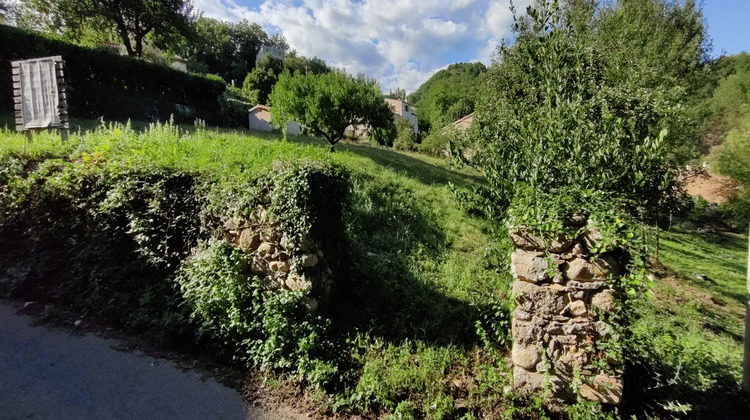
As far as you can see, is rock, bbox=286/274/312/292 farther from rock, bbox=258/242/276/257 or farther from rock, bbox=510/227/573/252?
rock, bbox=510/227/573/252

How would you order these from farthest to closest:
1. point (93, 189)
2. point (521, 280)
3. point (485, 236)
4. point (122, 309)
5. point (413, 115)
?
1. point (413, 115)
2. point (485, 236)
3. point (93, 189)
4. point (122, 309)
5. point (521, 280)

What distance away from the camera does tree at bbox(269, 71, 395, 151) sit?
11570 millimetres

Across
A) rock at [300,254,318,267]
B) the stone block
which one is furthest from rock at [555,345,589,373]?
the stone block

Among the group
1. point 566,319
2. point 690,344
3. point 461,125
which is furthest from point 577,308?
point 461,125

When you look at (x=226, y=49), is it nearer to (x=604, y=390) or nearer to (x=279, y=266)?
(x=279, y=266)

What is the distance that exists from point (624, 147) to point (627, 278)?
68.4 inches

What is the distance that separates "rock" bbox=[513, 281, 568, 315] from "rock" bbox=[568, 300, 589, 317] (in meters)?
0.05

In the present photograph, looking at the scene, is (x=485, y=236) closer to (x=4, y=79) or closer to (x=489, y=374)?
(x=489, y=374)

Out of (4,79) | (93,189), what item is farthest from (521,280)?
(4,79)

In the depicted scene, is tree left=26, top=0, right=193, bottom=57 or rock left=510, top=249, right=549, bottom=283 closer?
rock left=510, top=249, right=549, bottom=283

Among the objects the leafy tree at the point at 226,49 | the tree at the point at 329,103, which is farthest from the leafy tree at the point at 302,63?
the tree at the point at 329,103

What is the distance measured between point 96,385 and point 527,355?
3683 millimetres

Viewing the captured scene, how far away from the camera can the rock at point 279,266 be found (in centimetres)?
344

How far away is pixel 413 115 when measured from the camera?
54.8 m
